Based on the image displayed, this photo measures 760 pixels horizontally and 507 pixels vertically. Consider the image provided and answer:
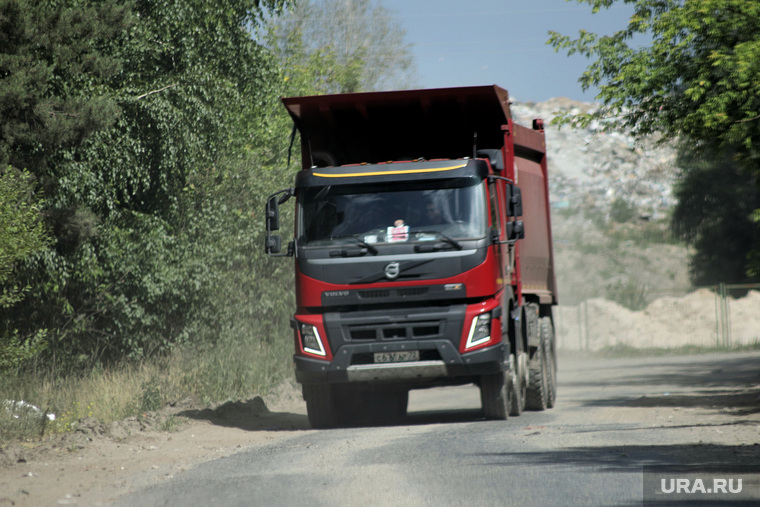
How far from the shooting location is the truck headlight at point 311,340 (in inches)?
469

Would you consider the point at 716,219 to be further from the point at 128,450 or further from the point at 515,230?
the point at 128,450

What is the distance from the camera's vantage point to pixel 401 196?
471 inches

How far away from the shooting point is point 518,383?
1327 centimetres

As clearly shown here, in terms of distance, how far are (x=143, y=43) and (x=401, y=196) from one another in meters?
7.42

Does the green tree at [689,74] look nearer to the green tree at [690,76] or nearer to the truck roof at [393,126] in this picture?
the green tree at [690,76]

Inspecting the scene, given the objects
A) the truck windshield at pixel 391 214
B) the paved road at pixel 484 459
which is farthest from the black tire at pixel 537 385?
the truck windshield at pixel 391 214

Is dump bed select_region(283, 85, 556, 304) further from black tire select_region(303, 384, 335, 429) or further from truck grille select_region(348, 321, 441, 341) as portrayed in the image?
black tire select_region(303, 384, 335, 429)

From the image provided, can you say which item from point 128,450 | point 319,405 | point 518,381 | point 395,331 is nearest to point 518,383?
point 518,381

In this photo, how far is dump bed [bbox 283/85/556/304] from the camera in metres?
12.5

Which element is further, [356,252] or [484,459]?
[356,252]

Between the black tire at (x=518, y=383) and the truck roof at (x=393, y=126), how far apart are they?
2840mm

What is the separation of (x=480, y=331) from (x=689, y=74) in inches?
235


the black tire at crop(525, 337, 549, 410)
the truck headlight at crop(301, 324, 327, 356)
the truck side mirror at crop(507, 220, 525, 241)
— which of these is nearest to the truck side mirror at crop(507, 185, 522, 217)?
the truck side mirror at crop(507, 220, 525, 241)

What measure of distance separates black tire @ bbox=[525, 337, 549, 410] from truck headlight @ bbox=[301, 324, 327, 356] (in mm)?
4216
